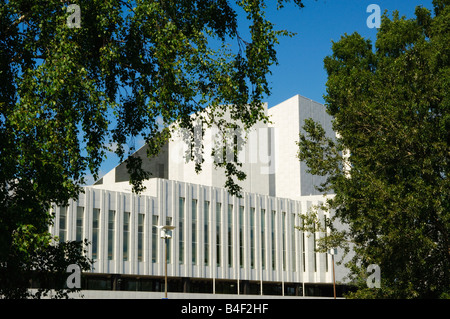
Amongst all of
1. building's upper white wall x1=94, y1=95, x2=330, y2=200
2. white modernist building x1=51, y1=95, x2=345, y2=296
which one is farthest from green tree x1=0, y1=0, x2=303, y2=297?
Result: building's upper white wall x1=94, y1=95, x2=330, y2=200

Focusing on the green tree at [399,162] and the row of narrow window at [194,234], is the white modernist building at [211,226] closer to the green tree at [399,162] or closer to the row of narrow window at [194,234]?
the row of narrow window at [194,234]

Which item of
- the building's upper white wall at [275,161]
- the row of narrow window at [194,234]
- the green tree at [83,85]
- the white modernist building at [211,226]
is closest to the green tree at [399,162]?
the green tree at [83,85]

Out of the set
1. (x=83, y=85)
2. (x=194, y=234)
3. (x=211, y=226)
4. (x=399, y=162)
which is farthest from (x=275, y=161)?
(x=83, y=85)

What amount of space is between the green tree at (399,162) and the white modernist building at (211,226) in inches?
1177

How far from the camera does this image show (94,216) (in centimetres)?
5512

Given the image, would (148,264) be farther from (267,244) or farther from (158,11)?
(158,11)

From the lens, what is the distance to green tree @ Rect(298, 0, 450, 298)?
24.0m

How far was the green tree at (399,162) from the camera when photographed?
78.6 feet

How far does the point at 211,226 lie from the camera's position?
66062 millimetres

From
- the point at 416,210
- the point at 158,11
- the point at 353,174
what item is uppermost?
the point at 158,11

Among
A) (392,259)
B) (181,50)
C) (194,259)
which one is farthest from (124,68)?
(194,259)

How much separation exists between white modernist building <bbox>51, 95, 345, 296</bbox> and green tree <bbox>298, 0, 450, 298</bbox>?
2989cm

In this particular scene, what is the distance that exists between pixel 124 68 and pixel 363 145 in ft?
46.5

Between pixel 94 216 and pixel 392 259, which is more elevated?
pixel 94 216
